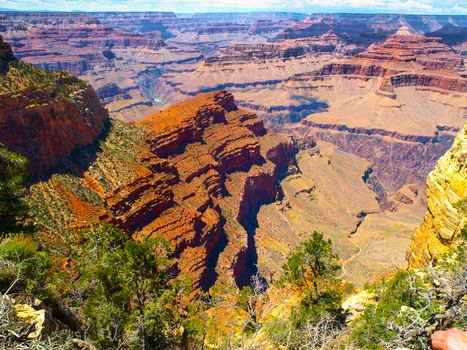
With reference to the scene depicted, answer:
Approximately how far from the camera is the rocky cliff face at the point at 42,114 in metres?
40.9

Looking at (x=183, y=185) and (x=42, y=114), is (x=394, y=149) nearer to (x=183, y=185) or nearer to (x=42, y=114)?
(x=183, y=185)

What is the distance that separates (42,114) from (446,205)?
4246cm

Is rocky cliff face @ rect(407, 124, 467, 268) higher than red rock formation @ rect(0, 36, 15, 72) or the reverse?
the reverse

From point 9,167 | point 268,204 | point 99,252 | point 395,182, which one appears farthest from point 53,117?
point 395,182

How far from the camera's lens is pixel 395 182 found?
156875 millimetres

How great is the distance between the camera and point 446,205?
22703 millimetres

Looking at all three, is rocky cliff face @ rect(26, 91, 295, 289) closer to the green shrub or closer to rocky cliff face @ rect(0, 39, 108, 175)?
rocky cliff face @ rect(0, 39, 108, 175)

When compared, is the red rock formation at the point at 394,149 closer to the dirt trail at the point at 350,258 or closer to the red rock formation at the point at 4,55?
the dirt trail at the point at 350,258

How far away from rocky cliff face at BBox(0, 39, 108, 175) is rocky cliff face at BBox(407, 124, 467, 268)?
39660mm

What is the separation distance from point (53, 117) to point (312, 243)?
37109 mm

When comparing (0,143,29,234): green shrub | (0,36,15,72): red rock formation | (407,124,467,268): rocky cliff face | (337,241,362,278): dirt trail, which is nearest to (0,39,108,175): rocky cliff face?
(0,36,15,72): red rock formation

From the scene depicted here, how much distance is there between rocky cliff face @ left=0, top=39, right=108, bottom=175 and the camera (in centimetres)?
4091

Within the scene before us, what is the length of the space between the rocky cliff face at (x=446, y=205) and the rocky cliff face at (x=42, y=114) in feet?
130

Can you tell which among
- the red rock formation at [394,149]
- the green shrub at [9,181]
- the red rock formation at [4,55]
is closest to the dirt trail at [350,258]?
the green shrub at [9,181]
